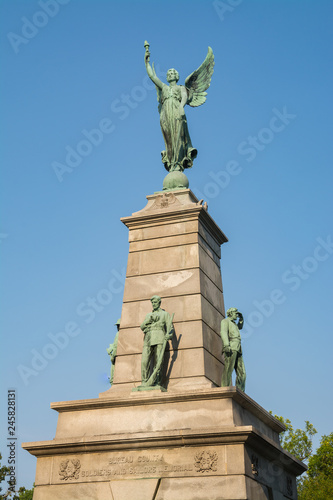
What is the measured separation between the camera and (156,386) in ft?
47.3

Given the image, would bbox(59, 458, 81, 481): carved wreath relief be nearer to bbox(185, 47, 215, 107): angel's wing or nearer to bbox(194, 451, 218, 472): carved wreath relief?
bbox(194, 451, 218, 472): carved wreath relief

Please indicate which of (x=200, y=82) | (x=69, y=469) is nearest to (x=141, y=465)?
(x=69, y=469)

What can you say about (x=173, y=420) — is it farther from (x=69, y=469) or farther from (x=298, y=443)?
(x=298, y=443)

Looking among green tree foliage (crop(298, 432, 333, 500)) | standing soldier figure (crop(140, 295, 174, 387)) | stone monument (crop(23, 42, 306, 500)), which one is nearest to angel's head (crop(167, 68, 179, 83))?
stone monument (crop(23, 42, 306, 500))

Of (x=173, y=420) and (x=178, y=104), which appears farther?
(x=178, y=104)

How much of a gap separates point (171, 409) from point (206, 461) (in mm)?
1565

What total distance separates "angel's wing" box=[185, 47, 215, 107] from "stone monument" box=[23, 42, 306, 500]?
117 inches

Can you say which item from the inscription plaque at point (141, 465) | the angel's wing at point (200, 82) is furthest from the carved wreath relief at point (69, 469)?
the angel's wing at point (200, 82)

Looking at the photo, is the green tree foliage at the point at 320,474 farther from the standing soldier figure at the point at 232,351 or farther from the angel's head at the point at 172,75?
the angel's head at the point at 172,75

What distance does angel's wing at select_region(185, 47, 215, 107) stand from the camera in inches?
791

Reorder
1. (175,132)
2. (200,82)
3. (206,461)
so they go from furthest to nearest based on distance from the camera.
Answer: (200,82) → (175,132) → (206,461)

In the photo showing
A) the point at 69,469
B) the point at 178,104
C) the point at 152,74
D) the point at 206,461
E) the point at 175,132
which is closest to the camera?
the point at 206,461

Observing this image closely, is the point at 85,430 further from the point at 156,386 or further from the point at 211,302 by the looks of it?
the point at 211,302

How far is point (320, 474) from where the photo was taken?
3919 centimetres
